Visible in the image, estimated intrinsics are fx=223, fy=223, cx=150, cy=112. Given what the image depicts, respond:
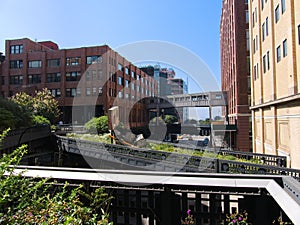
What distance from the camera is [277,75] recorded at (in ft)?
38.4

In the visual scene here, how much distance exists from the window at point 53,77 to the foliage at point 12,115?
798 inches

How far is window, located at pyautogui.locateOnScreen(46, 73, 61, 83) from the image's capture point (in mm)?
34719

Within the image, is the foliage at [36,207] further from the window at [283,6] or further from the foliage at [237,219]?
the window at [283,6]

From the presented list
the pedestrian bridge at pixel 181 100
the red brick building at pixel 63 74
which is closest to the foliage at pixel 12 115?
the pedestrian bridge at pixel 181 100

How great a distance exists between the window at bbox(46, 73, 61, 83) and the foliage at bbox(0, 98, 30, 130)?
20.3 m

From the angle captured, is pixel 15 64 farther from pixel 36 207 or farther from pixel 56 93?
pixel 36 207

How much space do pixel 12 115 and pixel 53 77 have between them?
23.6 meters

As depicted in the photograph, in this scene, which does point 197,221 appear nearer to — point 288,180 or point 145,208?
point 145,208

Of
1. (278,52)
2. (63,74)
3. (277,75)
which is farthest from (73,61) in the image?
(277,75)

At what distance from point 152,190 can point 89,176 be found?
64 centimetres

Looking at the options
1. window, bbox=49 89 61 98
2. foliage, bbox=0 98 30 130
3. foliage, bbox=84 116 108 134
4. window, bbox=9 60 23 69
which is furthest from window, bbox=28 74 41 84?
foliage, bbox=84 116 108 134

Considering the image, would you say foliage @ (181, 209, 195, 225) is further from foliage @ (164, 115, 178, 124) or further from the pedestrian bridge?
foliage @ (164, 115, 178, 124)

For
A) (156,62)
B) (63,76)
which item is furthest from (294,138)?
(63,76)

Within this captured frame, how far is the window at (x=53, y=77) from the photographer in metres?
34.7
